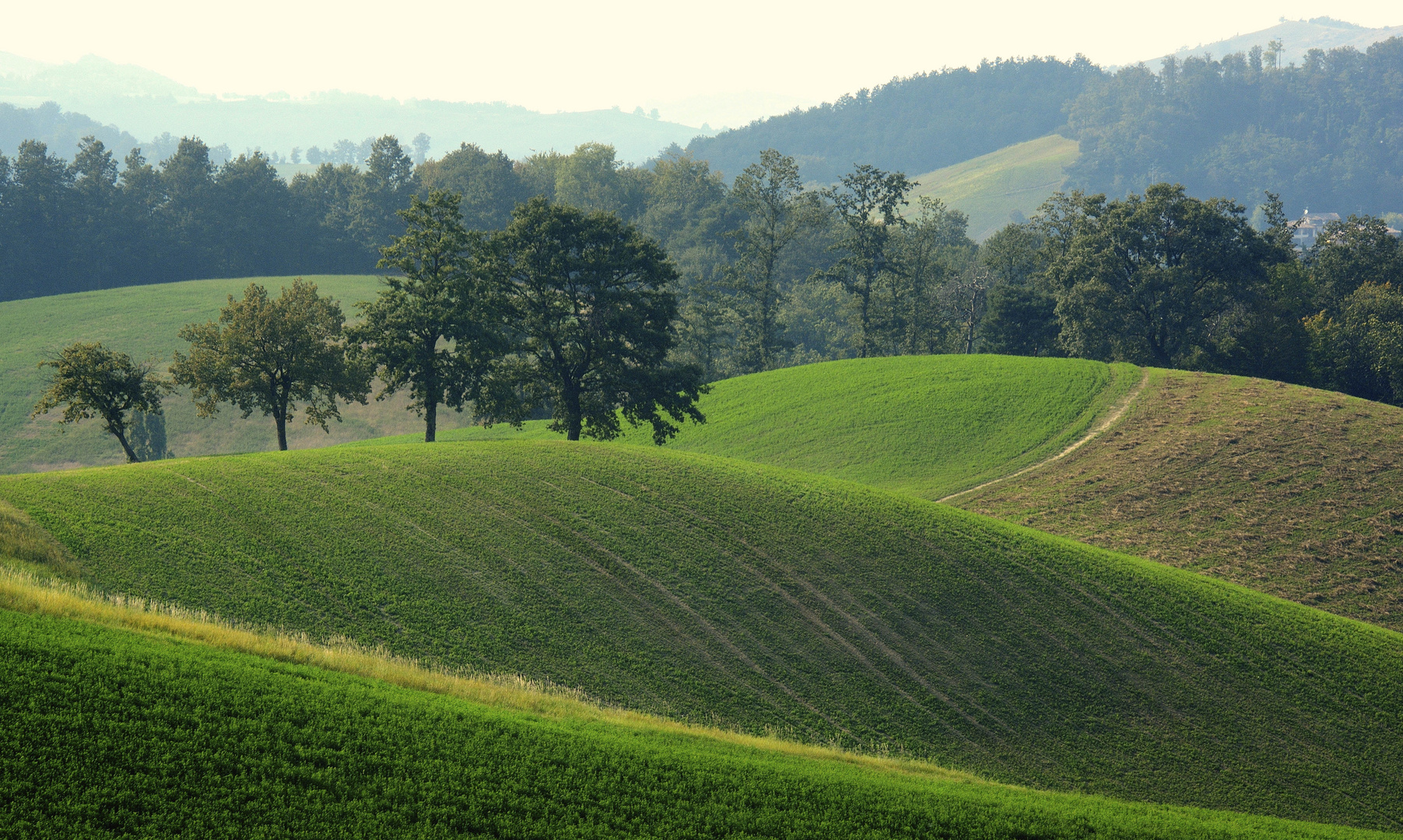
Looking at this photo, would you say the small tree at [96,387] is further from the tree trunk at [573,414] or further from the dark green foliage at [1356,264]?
the dark green foliage at [1356,264]

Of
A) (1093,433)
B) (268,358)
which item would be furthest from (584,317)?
(1093,433)

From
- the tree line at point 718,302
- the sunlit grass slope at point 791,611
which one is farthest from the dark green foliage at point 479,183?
the sunlit grass slope at point 791,611

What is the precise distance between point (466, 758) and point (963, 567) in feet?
67.4

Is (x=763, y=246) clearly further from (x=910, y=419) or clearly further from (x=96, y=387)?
(x=96, y=387)

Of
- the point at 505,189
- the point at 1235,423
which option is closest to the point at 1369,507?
the point at 1235,423

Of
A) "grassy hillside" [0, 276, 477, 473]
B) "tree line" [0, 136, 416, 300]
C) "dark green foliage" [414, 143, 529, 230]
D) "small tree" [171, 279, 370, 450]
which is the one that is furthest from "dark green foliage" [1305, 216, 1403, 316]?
"tree line" [0, 136, 416, 300]

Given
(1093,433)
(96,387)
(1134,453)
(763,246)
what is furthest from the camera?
(763,246)

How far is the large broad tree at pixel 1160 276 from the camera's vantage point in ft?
260

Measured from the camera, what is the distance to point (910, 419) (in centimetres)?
6488

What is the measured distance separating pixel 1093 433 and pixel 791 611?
41392 mm

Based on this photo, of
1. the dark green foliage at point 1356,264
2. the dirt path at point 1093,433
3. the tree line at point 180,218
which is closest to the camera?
the dirt path at point 1093,433

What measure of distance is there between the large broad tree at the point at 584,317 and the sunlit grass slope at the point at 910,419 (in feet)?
38.8

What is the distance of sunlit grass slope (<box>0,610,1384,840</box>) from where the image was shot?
456 inches

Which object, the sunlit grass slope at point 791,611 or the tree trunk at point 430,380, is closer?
the sunlit grass slope at point 791,611
